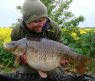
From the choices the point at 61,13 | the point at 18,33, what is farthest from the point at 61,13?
the point at 18,33

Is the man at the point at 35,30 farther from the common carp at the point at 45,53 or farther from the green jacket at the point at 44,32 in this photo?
the common carp at the point at 45,53

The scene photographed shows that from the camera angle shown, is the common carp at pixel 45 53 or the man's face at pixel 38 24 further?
the man's face at pixel 38 24

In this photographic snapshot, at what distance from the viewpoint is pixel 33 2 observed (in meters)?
5.80

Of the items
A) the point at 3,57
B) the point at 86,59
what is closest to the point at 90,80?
the point at 86,59

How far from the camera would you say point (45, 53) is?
538cm

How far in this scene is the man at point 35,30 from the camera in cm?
564

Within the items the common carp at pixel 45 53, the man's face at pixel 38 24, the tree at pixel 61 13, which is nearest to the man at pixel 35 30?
the man's face at pixel 38 24

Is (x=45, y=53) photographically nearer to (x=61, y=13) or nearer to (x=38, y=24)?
(x=38, y=24)

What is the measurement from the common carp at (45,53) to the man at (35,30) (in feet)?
0.38

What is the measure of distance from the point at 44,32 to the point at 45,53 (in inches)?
23.3

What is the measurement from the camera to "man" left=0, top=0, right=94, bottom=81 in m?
5.64

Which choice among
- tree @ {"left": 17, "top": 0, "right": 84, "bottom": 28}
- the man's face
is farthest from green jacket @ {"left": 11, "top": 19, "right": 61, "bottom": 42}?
tree @ {"left": 17, "top": 0, "right": 84, "bottom": 28}

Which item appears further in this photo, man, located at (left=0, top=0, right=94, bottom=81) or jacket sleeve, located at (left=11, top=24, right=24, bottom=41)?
jacket sleeve, located at (left=11, top=24, right=24, bottom=41)

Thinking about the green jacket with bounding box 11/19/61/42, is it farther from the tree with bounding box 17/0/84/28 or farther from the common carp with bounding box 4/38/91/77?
the tree with bounding box 17/0/84/28
